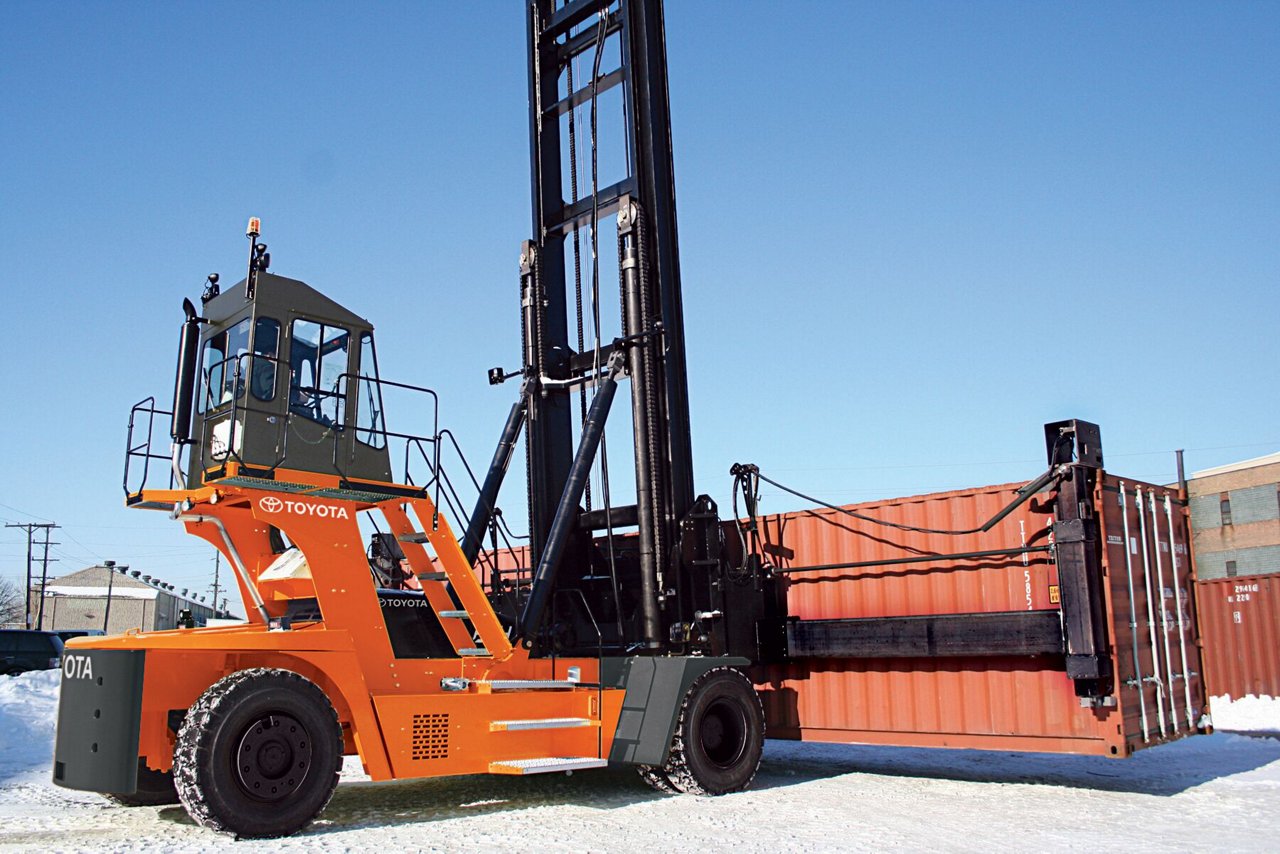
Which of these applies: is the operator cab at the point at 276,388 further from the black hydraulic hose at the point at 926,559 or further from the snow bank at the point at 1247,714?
the snow bank at the point at 1247,714

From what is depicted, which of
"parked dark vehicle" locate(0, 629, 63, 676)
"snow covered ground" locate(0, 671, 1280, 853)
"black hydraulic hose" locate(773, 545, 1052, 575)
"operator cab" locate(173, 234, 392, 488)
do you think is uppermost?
"operator cab" locate(173, 234, 392, 488)

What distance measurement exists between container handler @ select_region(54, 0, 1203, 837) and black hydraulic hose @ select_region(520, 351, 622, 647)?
27mm

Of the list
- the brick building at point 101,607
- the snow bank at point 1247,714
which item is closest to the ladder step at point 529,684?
the snow bank at point 1247,714

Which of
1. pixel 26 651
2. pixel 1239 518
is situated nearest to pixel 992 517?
pixel 26 651

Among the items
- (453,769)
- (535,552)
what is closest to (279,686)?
(453,769)

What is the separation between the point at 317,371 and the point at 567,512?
2456mm

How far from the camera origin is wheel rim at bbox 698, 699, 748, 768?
9203 mm

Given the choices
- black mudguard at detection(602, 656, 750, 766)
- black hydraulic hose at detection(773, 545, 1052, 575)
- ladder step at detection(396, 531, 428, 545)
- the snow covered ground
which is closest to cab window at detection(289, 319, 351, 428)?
ladder step at detection(396, 531, 428, 545)

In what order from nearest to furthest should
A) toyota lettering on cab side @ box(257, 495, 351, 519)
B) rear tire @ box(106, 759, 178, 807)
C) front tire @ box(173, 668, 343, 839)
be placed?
1. front tire @ box(173, 668, 343, 839)
2. rear tire @ box(106, 759, 178, 807)
3. toyota lettering on cab side @ box(257, 495, 351, 519)

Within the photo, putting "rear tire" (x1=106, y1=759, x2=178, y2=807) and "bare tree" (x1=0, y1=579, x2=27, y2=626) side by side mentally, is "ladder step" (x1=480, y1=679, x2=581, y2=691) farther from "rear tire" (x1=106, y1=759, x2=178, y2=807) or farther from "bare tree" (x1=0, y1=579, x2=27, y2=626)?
"bare tree" (x1=0, y1=579, x2=27, y2=626)

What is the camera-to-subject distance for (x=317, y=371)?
317 inches

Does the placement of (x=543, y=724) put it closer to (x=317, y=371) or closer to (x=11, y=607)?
(x=317, y=371)

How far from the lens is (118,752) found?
6.90m

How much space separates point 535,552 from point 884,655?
3.57 meters
